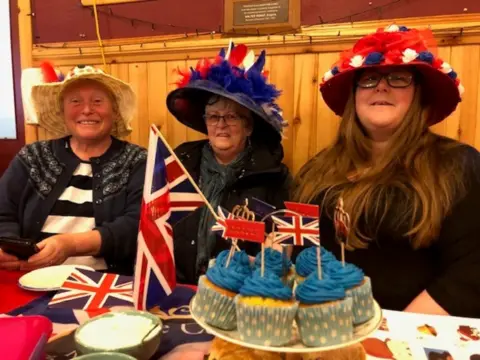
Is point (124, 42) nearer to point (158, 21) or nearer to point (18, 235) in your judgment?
point (158, 21)

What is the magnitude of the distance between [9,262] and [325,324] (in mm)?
1187

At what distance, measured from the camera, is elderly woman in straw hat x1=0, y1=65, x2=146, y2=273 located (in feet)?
6.23

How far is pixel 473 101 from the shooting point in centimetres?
196

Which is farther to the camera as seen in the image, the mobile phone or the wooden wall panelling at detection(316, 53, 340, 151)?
the wooden wall panelling at detection(316, 53, 340, 151)

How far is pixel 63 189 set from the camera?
196cm

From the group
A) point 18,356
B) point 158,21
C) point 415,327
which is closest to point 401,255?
point 415,327

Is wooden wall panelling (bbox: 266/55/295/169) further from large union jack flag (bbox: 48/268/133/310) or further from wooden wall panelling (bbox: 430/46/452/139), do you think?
large union jack flag (bbox: 48/268/133/310)

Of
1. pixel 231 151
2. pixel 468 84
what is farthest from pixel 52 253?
pixel 468 84

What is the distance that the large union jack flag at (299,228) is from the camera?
78 cm

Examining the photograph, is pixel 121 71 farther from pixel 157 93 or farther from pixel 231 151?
pixel 231 151

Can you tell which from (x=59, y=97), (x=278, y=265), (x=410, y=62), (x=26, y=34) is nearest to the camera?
(x=278, y=265)

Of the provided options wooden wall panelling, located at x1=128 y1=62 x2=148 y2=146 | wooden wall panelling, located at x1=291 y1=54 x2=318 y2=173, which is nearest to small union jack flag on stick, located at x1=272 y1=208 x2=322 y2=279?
wooden wall panelling, located at x1=291 y1=54 x2=318 y2=173

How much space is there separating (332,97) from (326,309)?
1236mm

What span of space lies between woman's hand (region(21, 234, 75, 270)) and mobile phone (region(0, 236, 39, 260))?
1.6 inches
